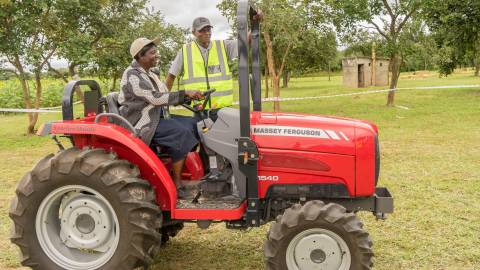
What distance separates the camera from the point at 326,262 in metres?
3.66

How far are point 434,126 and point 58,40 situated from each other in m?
10.5

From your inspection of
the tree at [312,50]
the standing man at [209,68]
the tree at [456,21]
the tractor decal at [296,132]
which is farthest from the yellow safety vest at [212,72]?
the tree at [456,21]

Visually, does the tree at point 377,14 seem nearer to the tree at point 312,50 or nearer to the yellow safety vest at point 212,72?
the tree at point 312,50

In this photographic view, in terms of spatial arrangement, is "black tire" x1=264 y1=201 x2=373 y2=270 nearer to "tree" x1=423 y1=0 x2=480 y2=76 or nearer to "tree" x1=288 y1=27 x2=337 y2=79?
"tree" x1=288 y1=27 x2=337 y2=79

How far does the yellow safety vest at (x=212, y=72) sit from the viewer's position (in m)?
5.23

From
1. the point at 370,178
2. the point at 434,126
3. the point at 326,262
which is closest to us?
the point at 326,262

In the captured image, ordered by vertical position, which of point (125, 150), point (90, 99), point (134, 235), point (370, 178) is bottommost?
point (134, 235)

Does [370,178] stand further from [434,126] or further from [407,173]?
[434,126]

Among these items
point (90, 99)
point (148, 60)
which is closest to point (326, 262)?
point (148, 60)

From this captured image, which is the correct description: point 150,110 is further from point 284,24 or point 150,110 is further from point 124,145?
point 284,24

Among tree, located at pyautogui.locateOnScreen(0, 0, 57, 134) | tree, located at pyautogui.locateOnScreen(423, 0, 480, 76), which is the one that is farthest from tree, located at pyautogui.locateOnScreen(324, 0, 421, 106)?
tree, located at pyautogui.locateOnScreen(0, 0, 57, 134)

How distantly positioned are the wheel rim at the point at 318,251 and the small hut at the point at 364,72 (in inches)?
1247

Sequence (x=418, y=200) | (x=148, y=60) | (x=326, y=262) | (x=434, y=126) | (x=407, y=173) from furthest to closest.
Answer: (x=434, y=126) < (x=407, y=173) < (x=418, y=200) < (x=148, y=60) < (x=326, y=262)

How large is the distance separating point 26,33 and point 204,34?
1001 cm
